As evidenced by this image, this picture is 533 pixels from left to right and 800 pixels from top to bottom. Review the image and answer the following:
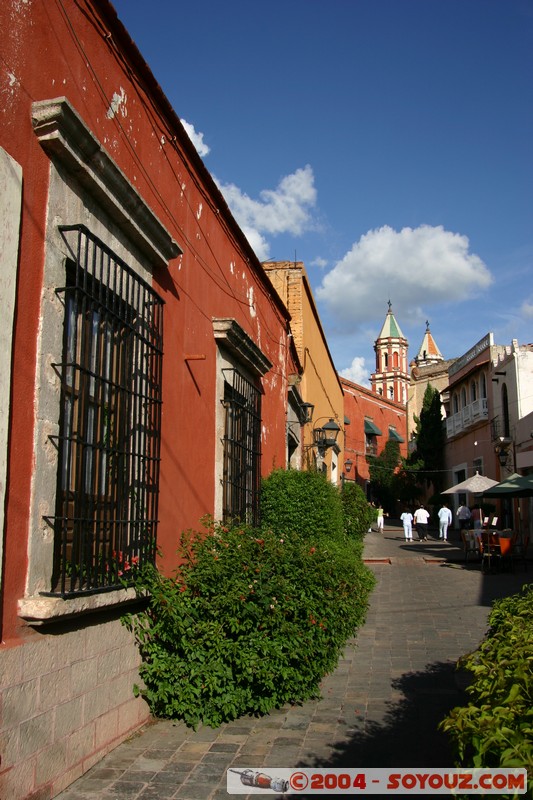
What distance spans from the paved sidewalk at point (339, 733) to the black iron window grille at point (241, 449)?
1.83 metres

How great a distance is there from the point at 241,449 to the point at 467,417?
25.3 meters

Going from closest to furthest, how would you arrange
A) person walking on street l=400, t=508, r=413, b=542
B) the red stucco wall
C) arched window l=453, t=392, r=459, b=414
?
the red stucco wall → person walking on street l=400, t=508, r=413, b=542 → arched window l=453, t=392, r=459, b=414

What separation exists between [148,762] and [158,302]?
2.90m

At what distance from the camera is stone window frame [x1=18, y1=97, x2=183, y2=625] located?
3.28m

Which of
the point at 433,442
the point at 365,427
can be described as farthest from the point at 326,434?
the point at 365,427

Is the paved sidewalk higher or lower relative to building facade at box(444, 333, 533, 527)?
lower

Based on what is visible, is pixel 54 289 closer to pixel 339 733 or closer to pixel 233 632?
pixel 233 632

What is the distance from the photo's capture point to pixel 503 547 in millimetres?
13547

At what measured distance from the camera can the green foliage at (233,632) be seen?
14.5 feet

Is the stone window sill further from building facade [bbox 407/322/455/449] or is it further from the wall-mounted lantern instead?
building facade [bbox 407/322/455/449]

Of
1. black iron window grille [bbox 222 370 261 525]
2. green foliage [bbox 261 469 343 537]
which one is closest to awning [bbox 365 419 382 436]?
green foliage [bbox 261 469 343 537]

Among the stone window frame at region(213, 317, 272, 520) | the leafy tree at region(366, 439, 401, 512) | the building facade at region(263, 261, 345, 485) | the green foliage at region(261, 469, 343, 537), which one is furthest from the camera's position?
the leafy tree at region(366, 439, 401, 512)

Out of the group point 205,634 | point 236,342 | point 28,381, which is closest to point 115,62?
point 28,381

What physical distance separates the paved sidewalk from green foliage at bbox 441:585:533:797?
1.38m
